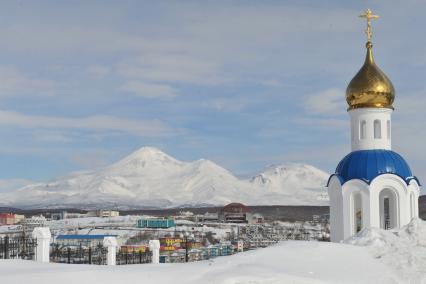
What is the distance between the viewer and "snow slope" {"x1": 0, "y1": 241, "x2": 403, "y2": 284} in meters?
9.20

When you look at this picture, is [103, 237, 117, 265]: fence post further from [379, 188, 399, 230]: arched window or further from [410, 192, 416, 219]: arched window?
[410, 192, 416, 219]: arched window

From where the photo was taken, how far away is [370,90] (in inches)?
734

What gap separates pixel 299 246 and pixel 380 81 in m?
8.66

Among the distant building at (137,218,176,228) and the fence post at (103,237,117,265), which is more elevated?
the fence post at (103,237,117,265)

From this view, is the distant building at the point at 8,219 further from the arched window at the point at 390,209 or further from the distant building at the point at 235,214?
the arched window at the point at 390,209

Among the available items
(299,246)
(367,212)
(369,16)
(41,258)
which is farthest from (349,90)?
(41,258)

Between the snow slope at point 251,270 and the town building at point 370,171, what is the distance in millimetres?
6625

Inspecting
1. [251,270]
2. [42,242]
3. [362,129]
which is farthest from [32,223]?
[251,270]

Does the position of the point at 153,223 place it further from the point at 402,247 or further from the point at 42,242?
Answer: the point at 402,247

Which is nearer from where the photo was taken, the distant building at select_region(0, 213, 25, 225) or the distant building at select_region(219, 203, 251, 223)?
the distant building at select_region(0, 213, 25, 225)

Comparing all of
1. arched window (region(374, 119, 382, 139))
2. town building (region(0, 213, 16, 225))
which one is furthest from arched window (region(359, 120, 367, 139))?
town building (region(0, 213, 16, 225))

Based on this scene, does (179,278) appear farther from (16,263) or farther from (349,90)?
(349,90)

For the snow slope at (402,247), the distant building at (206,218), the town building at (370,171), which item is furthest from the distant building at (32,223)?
the snow slope at (402,247)

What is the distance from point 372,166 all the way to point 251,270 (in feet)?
29.9
